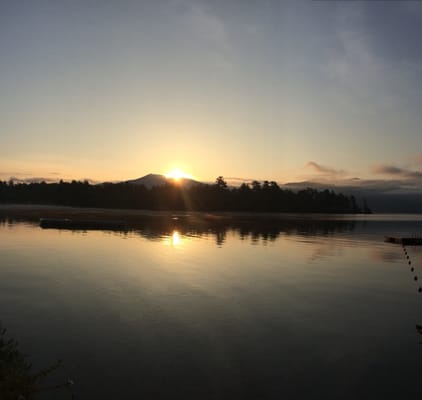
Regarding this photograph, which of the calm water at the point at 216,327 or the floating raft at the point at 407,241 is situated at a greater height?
the floating raft at the point at 407,241

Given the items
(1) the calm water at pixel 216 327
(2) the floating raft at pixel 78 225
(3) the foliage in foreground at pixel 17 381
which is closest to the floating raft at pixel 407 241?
(1) the calm water at pixel 216 327

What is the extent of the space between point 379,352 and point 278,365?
205 inches

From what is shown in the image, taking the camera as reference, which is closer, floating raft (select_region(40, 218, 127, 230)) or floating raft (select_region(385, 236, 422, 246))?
floating raft (select_region(385, 236, 422, 246))

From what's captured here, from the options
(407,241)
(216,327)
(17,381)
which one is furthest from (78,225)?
(17,381)

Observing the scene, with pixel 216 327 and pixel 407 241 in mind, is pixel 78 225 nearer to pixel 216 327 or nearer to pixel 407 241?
pixel 407 241

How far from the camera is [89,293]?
28.4 meters

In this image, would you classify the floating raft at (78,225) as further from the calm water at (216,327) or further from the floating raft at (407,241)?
the floating raft at (407,241)

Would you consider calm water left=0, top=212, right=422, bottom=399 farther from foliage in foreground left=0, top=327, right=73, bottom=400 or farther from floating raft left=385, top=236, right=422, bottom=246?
floating raft left=385, top=236, right=422, bottom=246

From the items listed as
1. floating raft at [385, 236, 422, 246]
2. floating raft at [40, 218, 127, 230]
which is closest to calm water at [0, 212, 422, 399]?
floating raft at [385, 236, 422, 246]

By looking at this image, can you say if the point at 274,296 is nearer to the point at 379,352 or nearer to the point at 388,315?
the point at 388,315

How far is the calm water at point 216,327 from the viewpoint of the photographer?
607 inches

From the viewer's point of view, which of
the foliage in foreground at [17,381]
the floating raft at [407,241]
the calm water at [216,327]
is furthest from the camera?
the floating raft at [407,241]

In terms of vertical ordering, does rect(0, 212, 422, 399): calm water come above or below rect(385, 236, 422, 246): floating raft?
below

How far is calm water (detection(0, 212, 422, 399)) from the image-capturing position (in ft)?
50.6
